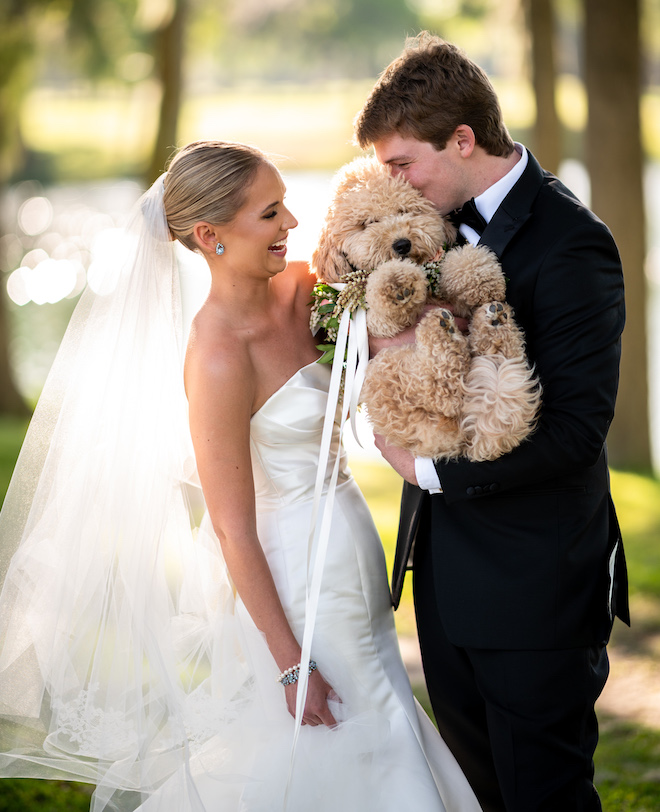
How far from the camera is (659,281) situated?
21.8 m

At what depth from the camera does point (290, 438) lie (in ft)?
8.45

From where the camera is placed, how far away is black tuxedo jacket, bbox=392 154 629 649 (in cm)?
220

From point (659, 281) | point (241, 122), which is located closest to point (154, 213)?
point (659, 281)

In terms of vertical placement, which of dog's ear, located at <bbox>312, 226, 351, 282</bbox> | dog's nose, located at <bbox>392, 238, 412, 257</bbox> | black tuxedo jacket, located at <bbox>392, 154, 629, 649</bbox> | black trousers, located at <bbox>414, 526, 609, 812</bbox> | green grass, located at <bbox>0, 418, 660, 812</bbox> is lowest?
green grass, located at <bbox>0, 418, 660, 812</bbox>

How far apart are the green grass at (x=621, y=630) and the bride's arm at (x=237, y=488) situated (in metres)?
1.52

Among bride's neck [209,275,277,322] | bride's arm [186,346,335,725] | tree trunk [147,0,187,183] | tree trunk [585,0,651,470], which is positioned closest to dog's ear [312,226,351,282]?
bride's neck [209,275,277,322]

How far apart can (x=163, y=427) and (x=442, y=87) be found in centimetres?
139

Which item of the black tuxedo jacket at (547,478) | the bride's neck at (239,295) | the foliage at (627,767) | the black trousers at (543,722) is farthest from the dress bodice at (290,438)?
the foliage at (627,767)

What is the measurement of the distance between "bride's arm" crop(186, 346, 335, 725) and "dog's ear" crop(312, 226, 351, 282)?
360 millimetres

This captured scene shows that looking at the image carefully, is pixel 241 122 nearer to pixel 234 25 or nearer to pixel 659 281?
pixel 234 25

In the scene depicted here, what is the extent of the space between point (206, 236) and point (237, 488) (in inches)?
31.7

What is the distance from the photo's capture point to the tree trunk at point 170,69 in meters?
9.80

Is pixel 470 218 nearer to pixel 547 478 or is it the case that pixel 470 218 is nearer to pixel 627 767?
pixel 547 478

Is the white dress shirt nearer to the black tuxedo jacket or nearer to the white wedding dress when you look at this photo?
the black tuxedo jacket
